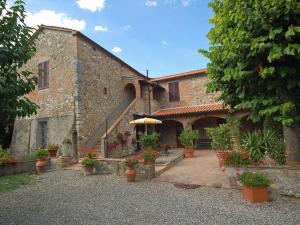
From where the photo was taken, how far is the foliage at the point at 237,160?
6062 millimetres

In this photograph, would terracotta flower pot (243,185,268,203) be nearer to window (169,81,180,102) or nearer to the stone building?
the stone building

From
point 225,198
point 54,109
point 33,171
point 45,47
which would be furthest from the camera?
point 45,47

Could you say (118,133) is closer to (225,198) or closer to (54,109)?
(54,109)

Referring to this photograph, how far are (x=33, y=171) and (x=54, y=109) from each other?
4.22 metres

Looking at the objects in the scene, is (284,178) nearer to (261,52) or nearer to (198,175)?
(198,175)

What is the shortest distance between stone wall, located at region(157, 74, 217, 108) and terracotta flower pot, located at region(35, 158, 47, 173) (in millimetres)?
10612

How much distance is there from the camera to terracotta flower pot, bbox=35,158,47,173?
9.59m

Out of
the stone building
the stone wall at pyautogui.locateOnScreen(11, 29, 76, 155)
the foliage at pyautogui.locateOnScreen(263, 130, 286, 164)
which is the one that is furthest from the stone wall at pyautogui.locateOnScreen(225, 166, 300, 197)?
the stone wall at pyautogui.locateOnScreen(11, 29, 76, 155)

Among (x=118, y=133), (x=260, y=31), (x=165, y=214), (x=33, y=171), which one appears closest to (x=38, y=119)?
(x=33, y=171)

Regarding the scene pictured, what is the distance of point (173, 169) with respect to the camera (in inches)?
345

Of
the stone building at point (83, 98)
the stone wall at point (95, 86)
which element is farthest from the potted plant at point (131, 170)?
the stone wall at point (95, 86)

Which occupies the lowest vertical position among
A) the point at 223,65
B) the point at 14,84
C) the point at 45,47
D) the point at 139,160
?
the point at 139,160

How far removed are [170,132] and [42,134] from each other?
976 cm

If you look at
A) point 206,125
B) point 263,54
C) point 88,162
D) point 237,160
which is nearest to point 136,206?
point 237,160
